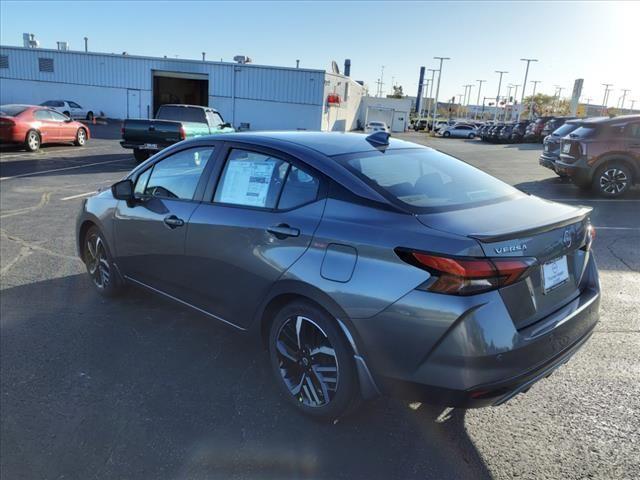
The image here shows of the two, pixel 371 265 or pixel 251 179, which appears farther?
pixel 251 179

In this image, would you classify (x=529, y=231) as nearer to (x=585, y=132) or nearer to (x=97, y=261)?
(x=97, y=261)

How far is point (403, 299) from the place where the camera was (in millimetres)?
2453

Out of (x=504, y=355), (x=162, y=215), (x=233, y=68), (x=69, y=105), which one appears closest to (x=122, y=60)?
(x=69, y=105)

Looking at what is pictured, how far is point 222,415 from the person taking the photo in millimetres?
3102

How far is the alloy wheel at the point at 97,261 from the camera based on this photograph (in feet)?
15.8

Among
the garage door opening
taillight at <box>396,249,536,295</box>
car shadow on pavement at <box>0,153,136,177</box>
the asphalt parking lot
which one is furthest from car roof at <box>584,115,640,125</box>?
the garage door opening

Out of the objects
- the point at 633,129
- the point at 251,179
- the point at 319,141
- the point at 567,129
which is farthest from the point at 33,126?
the point at 633,129

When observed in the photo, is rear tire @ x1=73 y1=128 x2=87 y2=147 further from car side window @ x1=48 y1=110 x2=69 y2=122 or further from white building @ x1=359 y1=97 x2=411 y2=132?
white building @ x1=359 y1=97 x2=411 y2=132

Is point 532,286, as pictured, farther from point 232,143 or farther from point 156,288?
point 156,288

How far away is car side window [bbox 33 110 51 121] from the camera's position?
16.7 m

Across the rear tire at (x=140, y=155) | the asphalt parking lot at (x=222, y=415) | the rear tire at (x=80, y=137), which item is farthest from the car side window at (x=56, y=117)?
the asphalt parking lot at (x=222, y=415)

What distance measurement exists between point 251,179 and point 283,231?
0.62 metres

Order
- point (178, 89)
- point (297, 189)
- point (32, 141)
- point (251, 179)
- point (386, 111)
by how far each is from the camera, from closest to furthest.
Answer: point (297, 189) < point (251, 179) < point (32, 141) < point (178, 89) < point (386, 111)

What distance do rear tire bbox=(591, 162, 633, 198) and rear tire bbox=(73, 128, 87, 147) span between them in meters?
17.9
